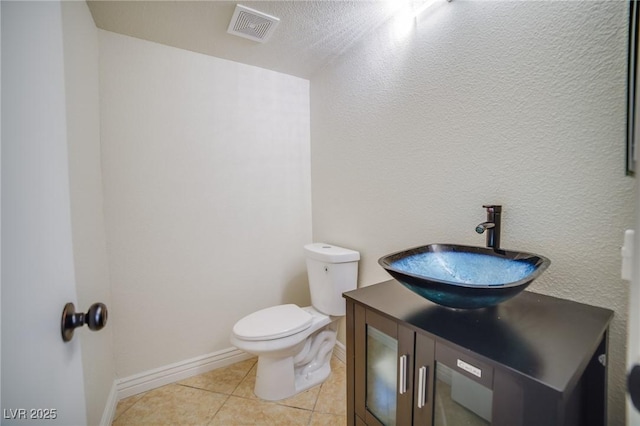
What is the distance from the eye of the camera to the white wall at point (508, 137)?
77cm

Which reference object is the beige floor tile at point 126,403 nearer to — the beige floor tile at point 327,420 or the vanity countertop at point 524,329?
the beige floor tile at point 327,420

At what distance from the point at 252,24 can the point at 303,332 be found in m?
1.72

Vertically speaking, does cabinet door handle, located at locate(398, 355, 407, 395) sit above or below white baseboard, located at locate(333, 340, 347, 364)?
above

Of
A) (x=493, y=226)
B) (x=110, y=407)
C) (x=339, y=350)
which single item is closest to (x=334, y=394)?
(x=339, y=350)

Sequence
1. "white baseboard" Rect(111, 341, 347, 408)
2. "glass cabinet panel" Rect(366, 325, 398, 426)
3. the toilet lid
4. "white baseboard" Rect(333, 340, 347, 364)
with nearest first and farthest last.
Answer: "glass cabinet panel" Rect(366, 325, 398, 426)
the toilet lid
"white baseboard" Rect(111, 341, 347, 408)
"white baseboard" Rect(333, 340, 347, 364)

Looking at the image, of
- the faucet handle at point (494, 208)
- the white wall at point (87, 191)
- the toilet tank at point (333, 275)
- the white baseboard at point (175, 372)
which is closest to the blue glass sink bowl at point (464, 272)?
the faucet handle at point (494, 208)

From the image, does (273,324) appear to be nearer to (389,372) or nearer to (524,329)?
(389,372)

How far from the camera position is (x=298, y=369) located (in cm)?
164

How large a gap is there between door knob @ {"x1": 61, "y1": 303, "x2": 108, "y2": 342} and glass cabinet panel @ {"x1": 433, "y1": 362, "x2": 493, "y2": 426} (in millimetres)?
841

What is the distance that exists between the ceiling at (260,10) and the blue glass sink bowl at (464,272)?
126cm

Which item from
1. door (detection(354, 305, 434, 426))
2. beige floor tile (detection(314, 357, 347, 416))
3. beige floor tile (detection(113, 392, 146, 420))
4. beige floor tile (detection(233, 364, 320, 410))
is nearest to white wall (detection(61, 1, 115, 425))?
beige floor tile (detection(113, 392, 146, 420))

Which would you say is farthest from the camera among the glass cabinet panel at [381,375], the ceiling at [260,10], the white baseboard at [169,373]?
the white baseboard at [169,373]

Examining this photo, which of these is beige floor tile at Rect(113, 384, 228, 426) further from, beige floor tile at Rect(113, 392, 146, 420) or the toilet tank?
the toilet tank

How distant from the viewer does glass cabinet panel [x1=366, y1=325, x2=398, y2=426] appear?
0.85 metres
